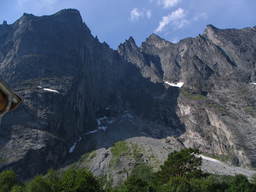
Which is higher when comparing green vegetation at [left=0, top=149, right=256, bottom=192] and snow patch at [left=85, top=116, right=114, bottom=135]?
snow patch at [left=85, top=116, right=114, bottom=135]

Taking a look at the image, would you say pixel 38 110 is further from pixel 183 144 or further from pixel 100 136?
pixel 183 144

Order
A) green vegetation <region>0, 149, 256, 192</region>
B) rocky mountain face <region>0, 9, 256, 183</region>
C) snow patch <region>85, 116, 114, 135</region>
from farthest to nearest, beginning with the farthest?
snow patch <region>85, 116, 114, 135</region>, rocky mountain face <region>0, 9, 256, 183</region>, green vegetation <region>0, 149, 256, 192</region>

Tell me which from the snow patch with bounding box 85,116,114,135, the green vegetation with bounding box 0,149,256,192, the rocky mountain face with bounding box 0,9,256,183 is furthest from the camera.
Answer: the snow patch with bounding box 85,116,114,135

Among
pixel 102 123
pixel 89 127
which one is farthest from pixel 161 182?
pixel 102 123

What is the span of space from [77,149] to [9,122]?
3426 centimetres

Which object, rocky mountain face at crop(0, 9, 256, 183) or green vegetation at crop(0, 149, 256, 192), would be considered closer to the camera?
green vegetation at crop(0, 149, 256, 192)

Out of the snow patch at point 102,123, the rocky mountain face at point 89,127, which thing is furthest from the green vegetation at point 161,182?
the snow patch at point 102,123

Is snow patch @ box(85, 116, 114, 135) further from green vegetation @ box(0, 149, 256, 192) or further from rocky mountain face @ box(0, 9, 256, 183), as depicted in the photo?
green vegetation @ box(0, 149, 256, 192)

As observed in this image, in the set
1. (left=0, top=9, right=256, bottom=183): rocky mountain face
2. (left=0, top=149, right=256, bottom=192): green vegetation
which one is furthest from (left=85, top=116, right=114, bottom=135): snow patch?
(left=0, top=149, right=256, bottom=192): green vegetation

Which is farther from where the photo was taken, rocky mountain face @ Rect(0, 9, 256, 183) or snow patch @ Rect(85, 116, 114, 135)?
snow patch @ Rect(85, 116, 114, 135)

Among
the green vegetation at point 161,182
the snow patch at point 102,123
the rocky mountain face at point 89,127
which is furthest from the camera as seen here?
the snow patch at point 102,123

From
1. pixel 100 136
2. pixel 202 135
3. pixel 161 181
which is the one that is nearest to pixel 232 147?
pixel 202 135

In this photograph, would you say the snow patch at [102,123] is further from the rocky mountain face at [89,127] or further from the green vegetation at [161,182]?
the green vegetation at [161,182]

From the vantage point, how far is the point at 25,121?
464 feet
